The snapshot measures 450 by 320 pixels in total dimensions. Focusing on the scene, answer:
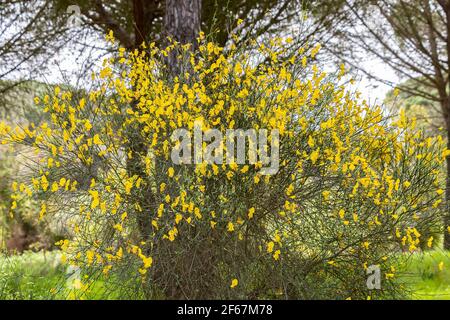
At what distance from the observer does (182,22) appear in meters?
5.24

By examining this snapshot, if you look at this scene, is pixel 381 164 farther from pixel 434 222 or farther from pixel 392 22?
pixel 392 22

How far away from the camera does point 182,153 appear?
3.87 metres

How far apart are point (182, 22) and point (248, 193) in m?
2.16

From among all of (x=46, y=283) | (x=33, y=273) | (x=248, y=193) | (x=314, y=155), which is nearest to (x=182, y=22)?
(x=248, y=193)

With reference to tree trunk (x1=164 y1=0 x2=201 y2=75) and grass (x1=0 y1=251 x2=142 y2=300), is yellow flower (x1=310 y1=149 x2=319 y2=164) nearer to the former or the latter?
grass (x1=0 y1=251 x2=142 y2=300)

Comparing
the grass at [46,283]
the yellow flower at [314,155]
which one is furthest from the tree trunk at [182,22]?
the grass at [46,283]

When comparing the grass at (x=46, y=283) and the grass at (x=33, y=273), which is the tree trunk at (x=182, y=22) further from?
the grass at (x=33, y=273)

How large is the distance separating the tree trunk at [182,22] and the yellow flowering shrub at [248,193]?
95 centimetres

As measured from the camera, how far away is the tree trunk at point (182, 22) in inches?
205

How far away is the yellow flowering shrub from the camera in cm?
381

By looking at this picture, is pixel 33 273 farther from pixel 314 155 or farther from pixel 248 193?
pixel 314 155
